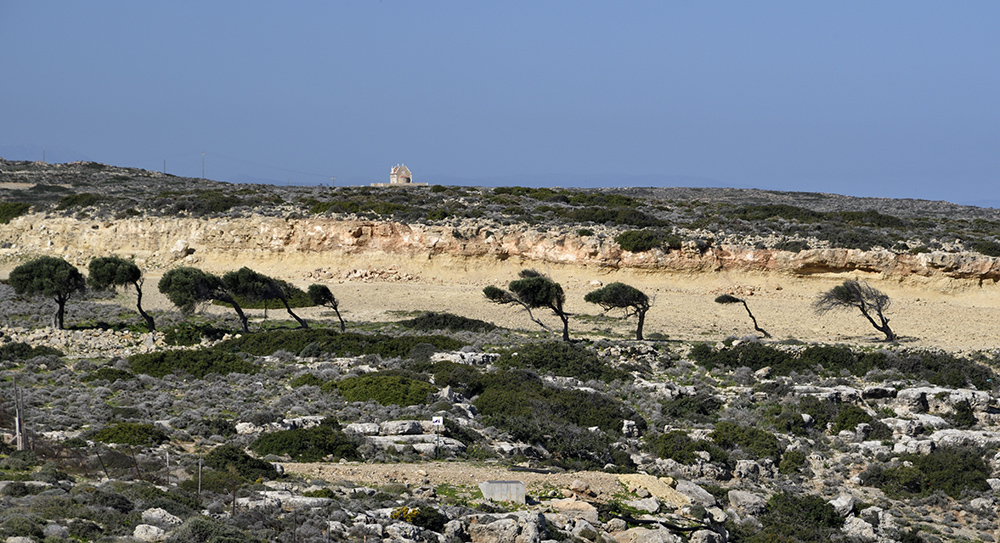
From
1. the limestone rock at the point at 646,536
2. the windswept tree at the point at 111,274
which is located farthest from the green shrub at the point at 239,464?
the windswept tree at the point at 111,274

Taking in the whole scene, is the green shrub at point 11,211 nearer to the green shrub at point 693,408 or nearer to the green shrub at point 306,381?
the green shrub at point 306,381

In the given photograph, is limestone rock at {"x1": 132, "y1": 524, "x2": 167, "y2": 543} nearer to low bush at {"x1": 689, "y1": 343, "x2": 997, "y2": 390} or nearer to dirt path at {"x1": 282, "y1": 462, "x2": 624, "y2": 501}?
dirt path at {"x1": 282, "y1": 462, "x2": 624, "y2": 501}

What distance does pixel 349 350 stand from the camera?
25562mm

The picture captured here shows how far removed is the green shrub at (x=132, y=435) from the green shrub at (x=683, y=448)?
32.3 feet

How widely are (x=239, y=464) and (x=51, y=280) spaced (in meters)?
18.1

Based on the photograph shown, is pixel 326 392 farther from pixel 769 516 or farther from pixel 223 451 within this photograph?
pixel 769 516

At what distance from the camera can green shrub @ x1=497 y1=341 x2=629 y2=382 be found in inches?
967

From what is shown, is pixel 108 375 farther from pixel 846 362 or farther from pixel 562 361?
pixel 846 362

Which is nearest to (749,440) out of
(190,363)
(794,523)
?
(794,523)

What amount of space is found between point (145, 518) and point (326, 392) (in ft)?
33.2

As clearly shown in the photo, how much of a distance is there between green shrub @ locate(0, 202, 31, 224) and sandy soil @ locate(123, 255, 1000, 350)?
1428cm

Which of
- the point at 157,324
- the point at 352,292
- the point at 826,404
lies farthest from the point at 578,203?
the point at 826,404

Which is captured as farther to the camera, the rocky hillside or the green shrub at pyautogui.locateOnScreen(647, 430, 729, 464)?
the rocky hillside

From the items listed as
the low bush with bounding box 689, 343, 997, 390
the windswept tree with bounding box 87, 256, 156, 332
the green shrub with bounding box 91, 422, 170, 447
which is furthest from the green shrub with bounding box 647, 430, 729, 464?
the windswept tree with bounding box 87, 256, 156, 332
